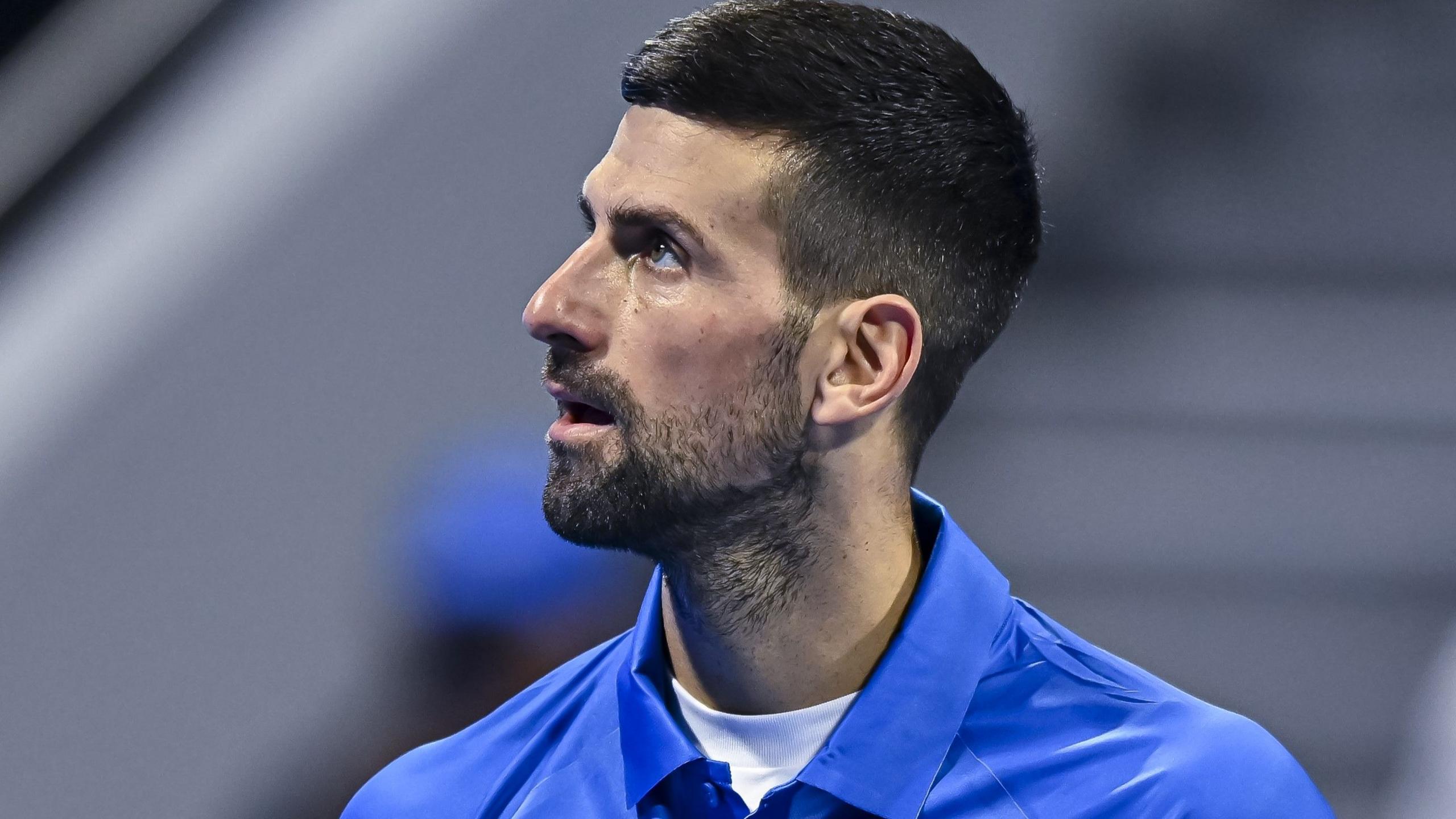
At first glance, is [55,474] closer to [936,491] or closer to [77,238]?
[77,238]

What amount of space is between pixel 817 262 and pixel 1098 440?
2206mm

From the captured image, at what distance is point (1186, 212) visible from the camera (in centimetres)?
379

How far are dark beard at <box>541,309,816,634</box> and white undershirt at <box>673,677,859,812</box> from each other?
0.33 feet

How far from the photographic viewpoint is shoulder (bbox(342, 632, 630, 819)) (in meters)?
1.70

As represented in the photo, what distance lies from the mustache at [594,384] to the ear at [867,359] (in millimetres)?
210

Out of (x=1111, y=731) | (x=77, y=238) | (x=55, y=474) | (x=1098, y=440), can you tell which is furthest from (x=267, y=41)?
(x=1111, y=731)

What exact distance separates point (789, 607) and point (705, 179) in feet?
1.56

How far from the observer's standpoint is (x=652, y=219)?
5.34 feet

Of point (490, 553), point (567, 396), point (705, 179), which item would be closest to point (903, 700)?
point (567, 396)

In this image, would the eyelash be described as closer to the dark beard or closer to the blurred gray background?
the dark beard

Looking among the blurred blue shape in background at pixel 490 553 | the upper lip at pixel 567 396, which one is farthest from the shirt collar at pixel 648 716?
the blurred blue shape in background at pixel 490 553

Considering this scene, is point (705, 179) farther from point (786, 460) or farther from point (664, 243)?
point (786, 460)

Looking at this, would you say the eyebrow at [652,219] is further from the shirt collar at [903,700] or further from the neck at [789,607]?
the shirt collar at [903,700]

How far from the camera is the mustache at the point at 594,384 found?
161cm
